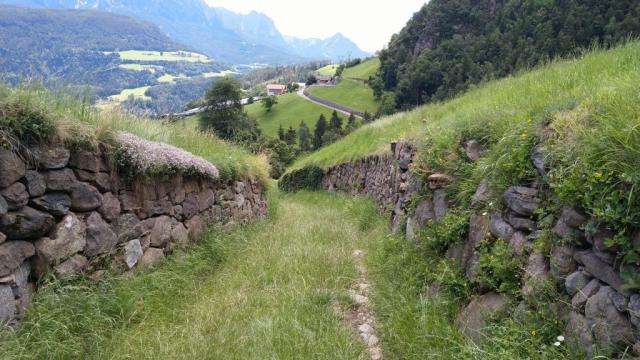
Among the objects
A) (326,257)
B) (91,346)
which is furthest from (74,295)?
(326,257)

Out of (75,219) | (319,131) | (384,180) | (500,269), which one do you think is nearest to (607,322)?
(500,269)

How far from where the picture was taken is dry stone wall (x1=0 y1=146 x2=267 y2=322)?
3.71m

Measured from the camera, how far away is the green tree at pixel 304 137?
276ft

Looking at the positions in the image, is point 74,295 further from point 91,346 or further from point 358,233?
point 358,233

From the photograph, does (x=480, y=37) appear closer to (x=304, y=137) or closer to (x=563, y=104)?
(x=304, y=137)

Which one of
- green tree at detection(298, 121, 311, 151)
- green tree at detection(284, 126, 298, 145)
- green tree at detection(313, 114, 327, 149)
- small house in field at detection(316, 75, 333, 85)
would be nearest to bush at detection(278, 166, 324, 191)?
green tree at detection(313, 114, 327, 149)

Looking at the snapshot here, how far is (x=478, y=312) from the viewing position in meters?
3.65

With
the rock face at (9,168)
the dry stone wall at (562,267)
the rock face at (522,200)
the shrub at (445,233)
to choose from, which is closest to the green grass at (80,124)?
the rock face at (9,168)

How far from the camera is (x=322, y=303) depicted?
4891 millimetres

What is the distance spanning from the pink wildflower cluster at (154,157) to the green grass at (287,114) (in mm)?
84913

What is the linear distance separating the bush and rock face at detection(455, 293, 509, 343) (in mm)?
18160

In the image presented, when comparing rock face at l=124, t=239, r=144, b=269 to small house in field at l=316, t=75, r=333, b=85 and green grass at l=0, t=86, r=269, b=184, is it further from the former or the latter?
small house in field at l=316, t=75, r=333, b=85

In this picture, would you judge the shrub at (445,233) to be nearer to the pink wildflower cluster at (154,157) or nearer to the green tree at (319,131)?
the pink wildflower cluster at (154,157)

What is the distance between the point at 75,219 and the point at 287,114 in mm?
103362
